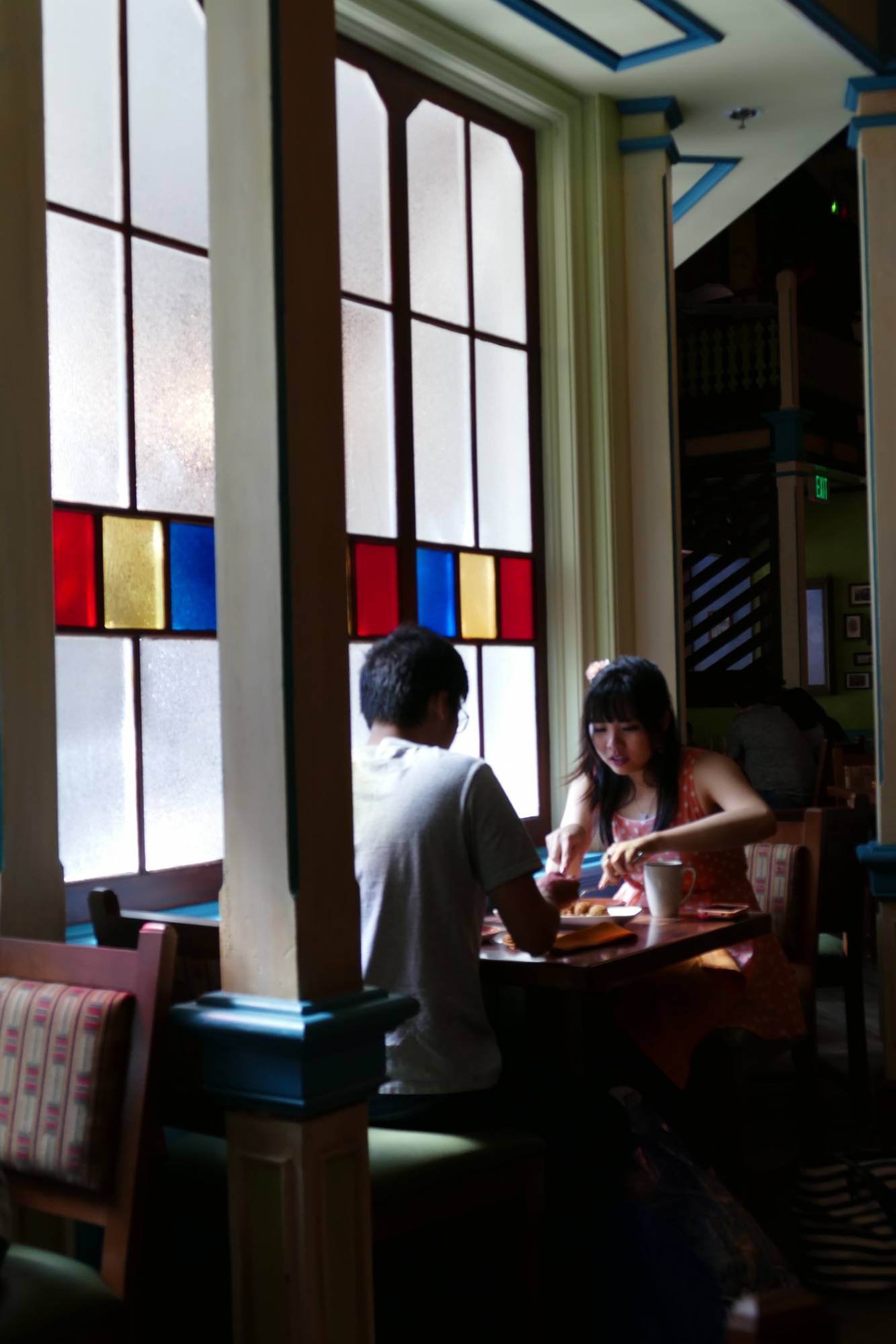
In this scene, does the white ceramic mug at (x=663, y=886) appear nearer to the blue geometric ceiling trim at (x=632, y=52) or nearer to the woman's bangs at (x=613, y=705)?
the woman's bangs at (x=613, y=705)

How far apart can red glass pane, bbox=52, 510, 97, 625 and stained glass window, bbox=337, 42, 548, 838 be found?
99 centimetres

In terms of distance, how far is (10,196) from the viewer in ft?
8.38

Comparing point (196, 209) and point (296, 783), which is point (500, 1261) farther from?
point (196, 209)

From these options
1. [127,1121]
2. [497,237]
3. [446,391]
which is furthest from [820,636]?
[127,1121]

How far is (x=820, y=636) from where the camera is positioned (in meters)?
16.2

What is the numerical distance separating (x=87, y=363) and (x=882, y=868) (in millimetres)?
2642

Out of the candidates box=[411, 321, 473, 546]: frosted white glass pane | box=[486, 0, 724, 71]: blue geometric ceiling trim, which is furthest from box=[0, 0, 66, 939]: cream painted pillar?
box=[486, 0, 724, 71]: blue geometric ceiling trim

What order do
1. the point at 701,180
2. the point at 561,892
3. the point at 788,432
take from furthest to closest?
the point at 788,432 → the point at 701,180 → the point at 561,892

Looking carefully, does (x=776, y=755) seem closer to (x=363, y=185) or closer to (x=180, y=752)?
(x=363, y=185)

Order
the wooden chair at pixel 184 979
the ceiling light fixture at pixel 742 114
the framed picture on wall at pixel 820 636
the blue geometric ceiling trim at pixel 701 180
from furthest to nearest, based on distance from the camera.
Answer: the framed picture on wall at pixel 820 636
the blue geometric ceiling trim at pixel 701 180
the ceiling light fixture at pixel 742 114
the wooden chair at pixel 184 979

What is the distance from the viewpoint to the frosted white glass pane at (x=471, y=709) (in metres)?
4.63

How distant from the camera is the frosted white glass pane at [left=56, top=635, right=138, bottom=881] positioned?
3.25m

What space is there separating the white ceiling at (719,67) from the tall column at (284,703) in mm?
2467

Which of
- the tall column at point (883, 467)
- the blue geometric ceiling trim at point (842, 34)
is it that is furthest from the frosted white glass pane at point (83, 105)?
the tall column at point (883, 467)
